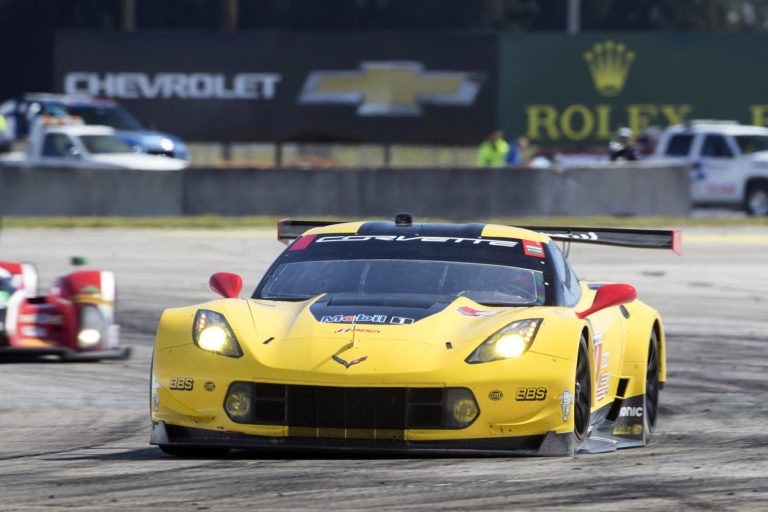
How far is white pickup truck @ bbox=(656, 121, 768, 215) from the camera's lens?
31.3 m

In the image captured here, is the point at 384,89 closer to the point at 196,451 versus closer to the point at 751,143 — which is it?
the point at 751,143

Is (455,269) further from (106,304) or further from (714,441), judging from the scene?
(106,304)

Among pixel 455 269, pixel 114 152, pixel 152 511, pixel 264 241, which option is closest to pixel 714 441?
pixel 455 269

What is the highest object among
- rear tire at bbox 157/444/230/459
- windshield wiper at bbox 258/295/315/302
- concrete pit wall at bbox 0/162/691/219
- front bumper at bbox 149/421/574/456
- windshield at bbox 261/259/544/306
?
windshield at bbox 261/259/544/306

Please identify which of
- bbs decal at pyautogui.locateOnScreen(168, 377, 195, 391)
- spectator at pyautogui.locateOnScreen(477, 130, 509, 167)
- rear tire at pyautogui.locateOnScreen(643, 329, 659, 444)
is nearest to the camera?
bbs decal at pyautogui.locateOnScreen(168, 377, 195, 391)

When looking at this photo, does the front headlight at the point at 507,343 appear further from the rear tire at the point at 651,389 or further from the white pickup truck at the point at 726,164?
the white pickup truck at the point at 726,164

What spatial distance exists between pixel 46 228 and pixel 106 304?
14.5 metres

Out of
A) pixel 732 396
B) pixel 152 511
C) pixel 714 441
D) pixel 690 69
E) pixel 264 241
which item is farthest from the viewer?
pixel 690 69

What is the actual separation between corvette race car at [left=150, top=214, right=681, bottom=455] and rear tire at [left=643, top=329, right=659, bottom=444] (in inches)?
10.8

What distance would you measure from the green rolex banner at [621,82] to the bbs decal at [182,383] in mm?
32654

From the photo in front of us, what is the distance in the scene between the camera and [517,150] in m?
36.6

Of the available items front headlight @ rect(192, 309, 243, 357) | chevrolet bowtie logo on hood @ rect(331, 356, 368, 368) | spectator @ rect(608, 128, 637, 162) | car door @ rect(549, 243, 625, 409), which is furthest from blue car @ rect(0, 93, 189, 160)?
chevrolet bowtie logo on hood @ rect(331, 356, 368, 368)

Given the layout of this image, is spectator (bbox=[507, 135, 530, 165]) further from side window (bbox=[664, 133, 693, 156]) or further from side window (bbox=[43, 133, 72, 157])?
side window (bbox=[43, 133, 72, 157])

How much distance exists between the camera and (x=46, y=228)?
26578mm
